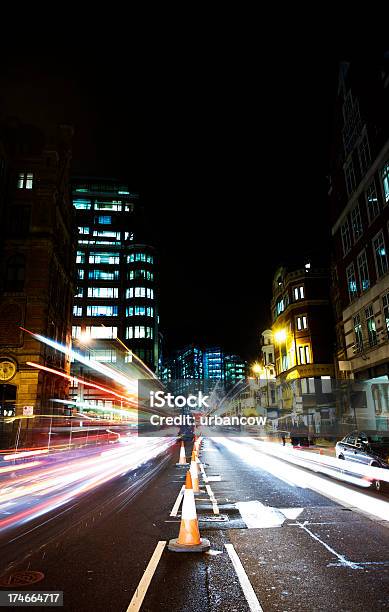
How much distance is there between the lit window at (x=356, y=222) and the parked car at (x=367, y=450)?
52.8ft

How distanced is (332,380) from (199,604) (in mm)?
46160

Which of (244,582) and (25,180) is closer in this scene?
(244,582)

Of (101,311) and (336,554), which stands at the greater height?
(101,311)

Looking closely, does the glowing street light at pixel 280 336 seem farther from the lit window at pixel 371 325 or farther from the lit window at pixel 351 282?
the lit window at pixel 371 325

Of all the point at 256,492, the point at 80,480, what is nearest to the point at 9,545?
the point at 256,492

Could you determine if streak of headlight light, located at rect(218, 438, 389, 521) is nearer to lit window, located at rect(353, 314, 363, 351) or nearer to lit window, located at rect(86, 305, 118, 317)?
lit window, located at rect(353, 314, 363, 351)

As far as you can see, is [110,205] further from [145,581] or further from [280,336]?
[145,581]

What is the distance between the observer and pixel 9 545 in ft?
22.7

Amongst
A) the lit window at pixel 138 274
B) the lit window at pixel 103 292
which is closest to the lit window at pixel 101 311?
the lit window at pixel 103 292

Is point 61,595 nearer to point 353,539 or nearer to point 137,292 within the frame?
point 353,539

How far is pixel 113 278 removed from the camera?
97250 mm

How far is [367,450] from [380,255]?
14201 mm

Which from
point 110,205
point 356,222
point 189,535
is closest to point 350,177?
point 356,222

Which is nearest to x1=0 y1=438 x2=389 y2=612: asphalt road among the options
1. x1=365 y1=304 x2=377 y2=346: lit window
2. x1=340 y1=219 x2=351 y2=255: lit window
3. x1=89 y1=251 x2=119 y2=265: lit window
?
x1=365 y1=304 x2=377 y2=346: lit window
